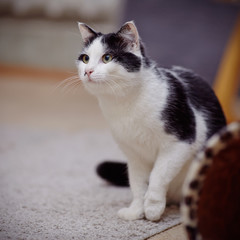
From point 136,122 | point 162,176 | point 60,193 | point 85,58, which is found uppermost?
point 85,58

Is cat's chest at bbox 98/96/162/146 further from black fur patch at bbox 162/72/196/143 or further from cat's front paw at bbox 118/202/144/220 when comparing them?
cat's front paw at bbox 118/202/144/220

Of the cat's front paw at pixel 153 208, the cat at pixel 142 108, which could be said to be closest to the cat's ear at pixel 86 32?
the cat at pixel 142 108

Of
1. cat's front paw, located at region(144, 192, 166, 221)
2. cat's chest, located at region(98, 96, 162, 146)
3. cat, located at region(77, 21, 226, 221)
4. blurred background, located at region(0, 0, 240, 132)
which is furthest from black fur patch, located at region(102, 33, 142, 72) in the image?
blurred background, located at region(0, 0, 240, 132)

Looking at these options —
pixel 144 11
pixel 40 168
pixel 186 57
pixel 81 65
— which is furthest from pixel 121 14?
pixel 81 65

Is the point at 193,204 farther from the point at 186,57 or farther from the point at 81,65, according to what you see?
the point at 186,57

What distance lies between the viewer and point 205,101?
118cm

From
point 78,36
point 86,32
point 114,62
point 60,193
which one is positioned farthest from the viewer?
point 78,36

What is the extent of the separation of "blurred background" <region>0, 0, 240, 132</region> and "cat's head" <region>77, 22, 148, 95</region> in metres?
1.50

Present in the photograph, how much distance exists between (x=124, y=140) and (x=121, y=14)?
2421 mm

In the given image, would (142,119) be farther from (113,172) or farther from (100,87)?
(113,172)

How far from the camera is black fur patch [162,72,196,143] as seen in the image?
104cm

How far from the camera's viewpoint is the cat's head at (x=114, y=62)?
1009 mm

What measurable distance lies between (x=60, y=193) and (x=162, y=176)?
15.7 inches

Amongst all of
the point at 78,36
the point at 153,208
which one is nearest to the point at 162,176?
the point at 153,208
